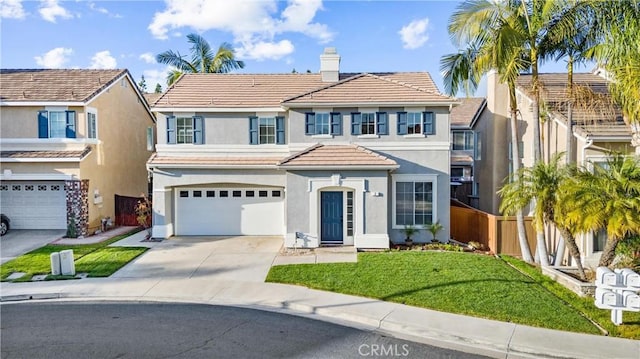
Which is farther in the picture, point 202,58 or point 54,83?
point 202,58

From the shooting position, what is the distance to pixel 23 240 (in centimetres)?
1648

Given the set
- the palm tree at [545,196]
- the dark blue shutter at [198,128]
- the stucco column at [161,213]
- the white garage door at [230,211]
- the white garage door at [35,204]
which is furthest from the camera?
the white garage door at [35,204]

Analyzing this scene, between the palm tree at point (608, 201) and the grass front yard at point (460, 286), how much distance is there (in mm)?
1767

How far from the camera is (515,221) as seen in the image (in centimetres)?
1473

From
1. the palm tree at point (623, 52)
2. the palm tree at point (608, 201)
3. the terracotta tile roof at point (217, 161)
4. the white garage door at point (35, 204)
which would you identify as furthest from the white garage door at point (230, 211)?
the palm tree at point (623, 52)

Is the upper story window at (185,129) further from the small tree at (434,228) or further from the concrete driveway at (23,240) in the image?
the small tree at (434,228)

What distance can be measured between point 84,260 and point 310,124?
30.3ft

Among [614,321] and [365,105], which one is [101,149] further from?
[614,321]

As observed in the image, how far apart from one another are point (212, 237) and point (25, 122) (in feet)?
32.2

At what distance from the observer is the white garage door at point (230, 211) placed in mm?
17688

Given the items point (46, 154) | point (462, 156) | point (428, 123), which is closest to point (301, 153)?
point (428, 123)

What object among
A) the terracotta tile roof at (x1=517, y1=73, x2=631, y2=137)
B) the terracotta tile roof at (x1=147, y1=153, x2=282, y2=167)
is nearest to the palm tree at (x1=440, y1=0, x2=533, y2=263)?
the terracotta tile roof at (x1=517, y1=73, x2=631, y2=137)

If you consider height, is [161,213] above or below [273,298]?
above

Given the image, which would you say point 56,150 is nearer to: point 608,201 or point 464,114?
point 608,201
